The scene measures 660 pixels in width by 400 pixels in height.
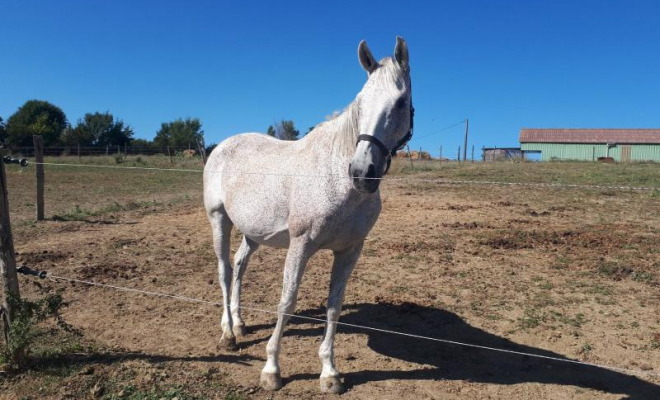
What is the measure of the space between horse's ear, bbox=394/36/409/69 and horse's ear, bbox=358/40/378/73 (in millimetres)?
161

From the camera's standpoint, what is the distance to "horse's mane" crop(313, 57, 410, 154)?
2.84 meters

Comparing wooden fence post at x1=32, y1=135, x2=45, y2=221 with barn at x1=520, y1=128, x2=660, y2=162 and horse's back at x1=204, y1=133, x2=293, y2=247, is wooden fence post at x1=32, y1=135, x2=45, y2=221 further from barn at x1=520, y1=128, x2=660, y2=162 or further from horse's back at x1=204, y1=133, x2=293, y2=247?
barn at x1=520, y1=128, x2=660, y2=162

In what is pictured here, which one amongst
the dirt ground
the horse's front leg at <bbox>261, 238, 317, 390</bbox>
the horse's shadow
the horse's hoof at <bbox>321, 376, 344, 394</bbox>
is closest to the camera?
the horse's front leg at <bbox>261, 238, 317, 390</bbox>

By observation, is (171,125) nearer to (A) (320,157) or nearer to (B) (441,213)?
(B) (441,213)

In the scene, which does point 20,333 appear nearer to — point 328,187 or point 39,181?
point 328,187

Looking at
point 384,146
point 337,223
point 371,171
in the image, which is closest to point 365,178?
point 371,171

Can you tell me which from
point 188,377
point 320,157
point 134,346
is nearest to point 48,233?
point 134,346

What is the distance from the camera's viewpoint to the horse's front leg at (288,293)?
3.20 meters

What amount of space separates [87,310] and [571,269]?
21.3 feet

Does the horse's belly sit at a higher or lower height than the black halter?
lower

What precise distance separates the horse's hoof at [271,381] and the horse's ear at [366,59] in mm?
2375

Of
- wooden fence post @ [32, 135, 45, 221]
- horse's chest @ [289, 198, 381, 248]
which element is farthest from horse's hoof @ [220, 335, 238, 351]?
wooden fence post @ [32, 135, 45, 221]

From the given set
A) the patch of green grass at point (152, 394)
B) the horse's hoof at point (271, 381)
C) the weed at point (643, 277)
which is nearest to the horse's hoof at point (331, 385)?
the horse's hoof at point (271, 381)

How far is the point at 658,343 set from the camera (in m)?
4.16
